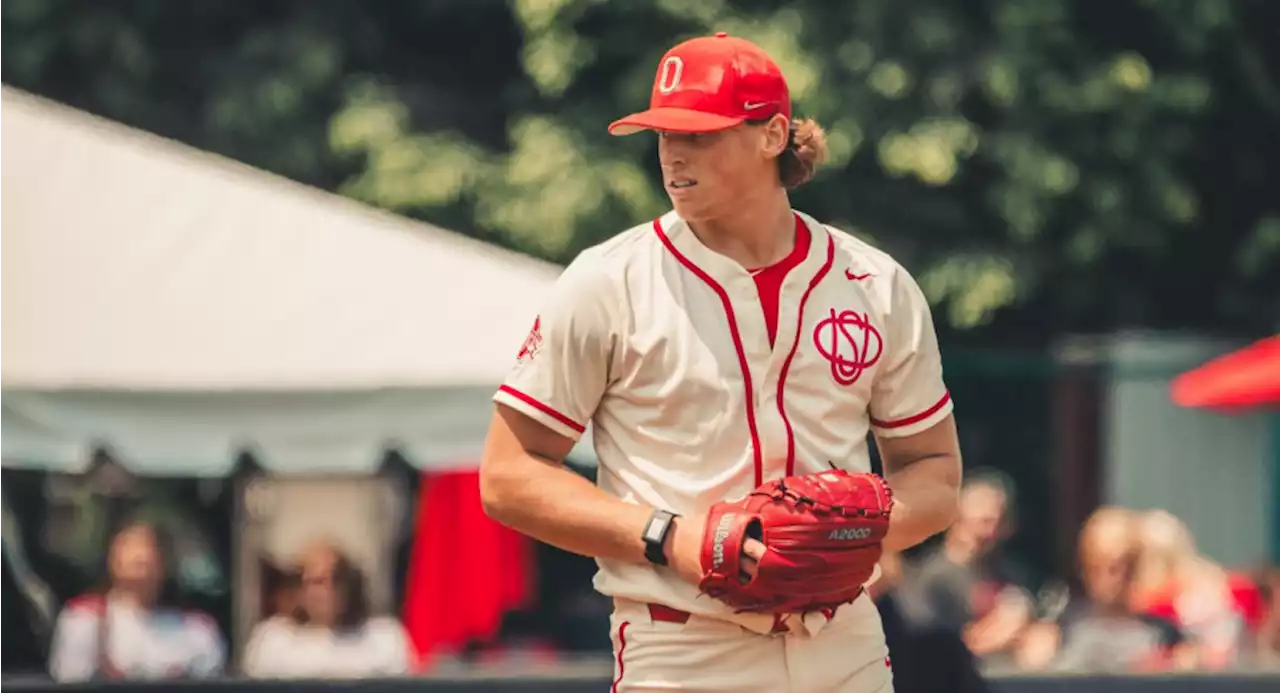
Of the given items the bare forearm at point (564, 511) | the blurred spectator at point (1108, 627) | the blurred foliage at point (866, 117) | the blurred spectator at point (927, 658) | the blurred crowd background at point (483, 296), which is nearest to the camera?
the bare forearm at point (564, 511)

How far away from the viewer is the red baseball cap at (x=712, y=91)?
3963 mm

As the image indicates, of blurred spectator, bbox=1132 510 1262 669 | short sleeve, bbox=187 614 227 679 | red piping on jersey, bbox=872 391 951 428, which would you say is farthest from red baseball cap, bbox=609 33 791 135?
short sleeve, bbox=187 614 227 679

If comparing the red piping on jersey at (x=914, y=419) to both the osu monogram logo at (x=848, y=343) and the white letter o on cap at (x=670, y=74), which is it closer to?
the osu monogram logo at (x=848, y=343)

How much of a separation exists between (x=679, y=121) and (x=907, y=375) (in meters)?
0.65

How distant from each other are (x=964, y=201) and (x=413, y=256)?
19.4 feet

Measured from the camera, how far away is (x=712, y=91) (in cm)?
399

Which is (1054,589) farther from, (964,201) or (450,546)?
(450,546)

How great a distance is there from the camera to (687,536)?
387 centimetres

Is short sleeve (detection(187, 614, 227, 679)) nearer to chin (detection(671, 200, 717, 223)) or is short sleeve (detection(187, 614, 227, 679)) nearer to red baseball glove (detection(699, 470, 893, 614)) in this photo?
chin (detection(671, 200, 717, 223))

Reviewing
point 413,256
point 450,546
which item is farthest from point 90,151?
point 450,546

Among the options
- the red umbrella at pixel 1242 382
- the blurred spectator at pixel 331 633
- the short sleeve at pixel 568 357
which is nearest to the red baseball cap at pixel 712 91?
the short sleeve at pixel 568 357

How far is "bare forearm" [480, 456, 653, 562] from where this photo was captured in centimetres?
393

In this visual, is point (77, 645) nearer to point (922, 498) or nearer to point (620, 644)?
point (620, 644)

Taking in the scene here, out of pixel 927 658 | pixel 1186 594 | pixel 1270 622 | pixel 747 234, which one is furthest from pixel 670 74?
pixel 1270 622
